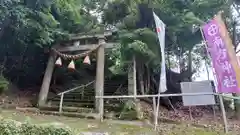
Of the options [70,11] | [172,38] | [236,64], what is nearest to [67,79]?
[70,11]

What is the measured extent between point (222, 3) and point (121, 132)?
5.95 m

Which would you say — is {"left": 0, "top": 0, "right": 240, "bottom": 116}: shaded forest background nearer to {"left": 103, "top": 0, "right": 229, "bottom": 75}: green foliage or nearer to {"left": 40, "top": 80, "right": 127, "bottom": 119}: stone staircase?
{"left": 103, "top": 0, "right": 229, "bottom": 75}: green foliage

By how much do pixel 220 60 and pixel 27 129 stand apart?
13.7 feet

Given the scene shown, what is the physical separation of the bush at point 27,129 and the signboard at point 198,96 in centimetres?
336

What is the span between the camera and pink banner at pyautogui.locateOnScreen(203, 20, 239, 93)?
17.0 ft

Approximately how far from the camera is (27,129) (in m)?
3.33

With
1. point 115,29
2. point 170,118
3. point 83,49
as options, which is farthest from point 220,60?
point 83,49

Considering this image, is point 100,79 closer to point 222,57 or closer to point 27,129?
point 222,57

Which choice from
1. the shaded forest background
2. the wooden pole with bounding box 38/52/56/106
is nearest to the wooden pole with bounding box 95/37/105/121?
the shaded forest background

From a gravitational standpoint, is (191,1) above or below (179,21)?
above

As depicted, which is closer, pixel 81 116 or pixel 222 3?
pixel 81 116

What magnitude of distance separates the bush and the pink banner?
351 centimetres

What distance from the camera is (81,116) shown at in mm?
7883

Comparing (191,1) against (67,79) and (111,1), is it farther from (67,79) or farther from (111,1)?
(67,79)
